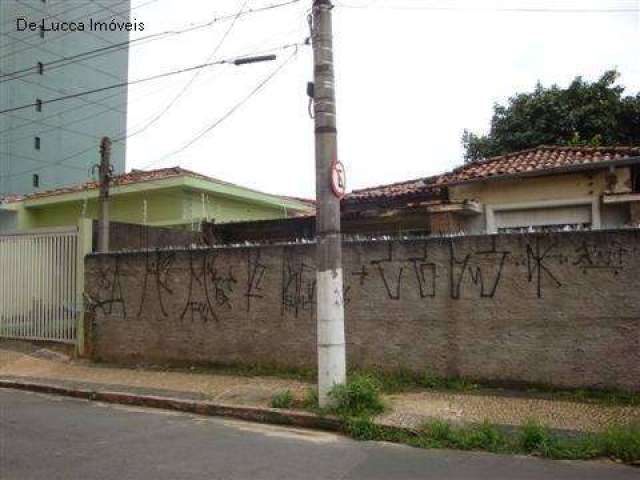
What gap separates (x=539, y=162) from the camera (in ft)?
44.3

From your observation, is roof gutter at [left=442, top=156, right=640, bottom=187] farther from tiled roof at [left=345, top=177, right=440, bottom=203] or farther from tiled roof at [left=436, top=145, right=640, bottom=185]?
tiled roof at [left=345, top=177, right=440, bottom=203]

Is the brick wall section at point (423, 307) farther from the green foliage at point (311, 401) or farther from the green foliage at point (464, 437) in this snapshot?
the green foliage at point (464, 437)

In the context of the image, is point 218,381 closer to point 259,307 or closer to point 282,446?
point 259,307

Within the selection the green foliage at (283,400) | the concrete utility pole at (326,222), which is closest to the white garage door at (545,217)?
the concrete utility pole at (326,222)

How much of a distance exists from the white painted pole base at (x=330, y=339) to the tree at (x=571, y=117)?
16.1m

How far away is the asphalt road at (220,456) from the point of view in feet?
17.8

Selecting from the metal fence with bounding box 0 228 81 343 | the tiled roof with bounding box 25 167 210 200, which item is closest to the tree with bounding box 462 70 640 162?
the tiled roof with bounding box 25 167 210 200

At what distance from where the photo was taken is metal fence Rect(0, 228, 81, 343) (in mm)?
12375

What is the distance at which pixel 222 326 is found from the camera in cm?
1047

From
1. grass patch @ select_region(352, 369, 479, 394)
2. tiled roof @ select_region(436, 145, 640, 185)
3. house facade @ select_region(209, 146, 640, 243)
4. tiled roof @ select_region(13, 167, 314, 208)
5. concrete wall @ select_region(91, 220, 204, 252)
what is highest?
tiled roof @ select_region(13, 167, 314, 208)

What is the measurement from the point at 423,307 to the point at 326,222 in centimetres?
197

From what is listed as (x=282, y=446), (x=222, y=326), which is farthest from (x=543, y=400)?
(x=222, y=326)

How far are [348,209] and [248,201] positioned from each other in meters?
6.50

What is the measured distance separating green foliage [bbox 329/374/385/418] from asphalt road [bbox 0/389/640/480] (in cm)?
46
